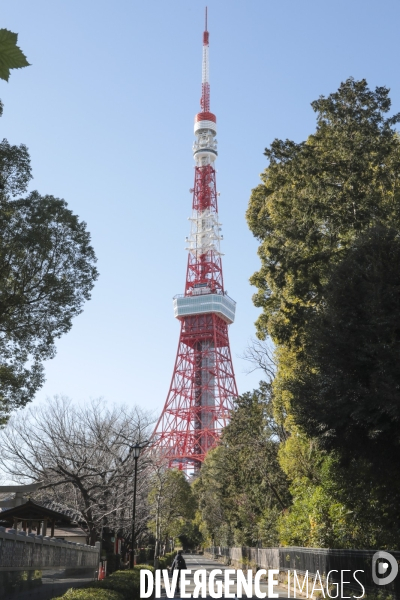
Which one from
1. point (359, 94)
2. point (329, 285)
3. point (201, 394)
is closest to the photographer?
point (329, 285)

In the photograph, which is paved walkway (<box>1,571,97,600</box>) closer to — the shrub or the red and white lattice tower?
the shrub

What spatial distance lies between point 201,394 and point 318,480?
2240 inches

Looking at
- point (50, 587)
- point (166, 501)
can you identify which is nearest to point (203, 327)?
point (166, 501)

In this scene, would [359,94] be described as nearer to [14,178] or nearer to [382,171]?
[382,171]

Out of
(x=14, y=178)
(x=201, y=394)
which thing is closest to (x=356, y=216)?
(x=14, y=178)

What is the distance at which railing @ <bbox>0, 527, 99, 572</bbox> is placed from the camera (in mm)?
11727

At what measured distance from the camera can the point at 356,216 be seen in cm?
1684

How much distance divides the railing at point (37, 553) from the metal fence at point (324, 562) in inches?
280

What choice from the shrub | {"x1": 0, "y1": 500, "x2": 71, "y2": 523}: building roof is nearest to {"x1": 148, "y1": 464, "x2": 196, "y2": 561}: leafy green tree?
{"x1": 0, "y1": 500, "x2": 71, "y2": 523}: building roof

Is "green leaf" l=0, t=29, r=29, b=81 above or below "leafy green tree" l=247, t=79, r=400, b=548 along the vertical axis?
below

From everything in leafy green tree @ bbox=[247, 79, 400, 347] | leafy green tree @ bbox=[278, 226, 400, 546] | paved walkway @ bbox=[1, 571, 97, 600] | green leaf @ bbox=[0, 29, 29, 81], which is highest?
leafy green tree @ bbox=[247, 79, 400, 347]

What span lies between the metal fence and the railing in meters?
7.12

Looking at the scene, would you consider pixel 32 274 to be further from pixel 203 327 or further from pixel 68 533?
pixel 203 327

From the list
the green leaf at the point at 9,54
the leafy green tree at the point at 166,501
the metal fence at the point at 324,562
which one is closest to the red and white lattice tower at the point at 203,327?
the leafy green tree at the point at 166,501
